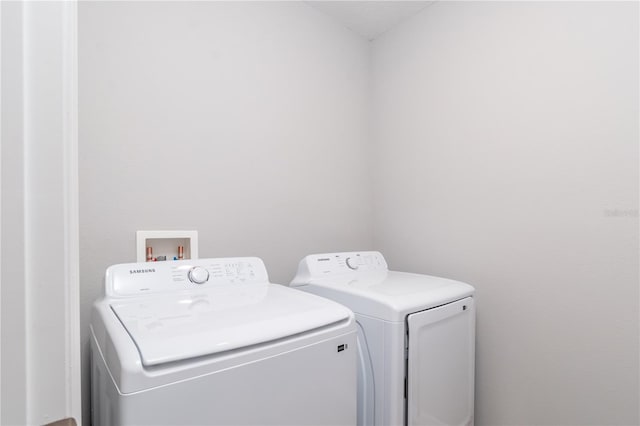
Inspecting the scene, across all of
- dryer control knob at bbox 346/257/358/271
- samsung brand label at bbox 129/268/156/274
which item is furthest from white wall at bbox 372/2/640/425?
samsung brand label at bbox 129/268/156/274

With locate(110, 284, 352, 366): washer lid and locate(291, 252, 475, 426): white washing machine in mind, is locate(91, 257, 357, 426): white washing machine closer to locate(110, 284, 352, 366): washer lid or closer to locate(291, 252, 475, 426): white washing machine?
locate(110, 284, 352, 366): washer lid

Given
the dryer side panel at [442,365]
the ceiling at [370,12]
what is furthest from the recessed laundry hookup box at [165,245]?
the ceiling at [370,12]

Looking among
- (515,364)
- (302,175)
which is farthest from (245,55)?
(515,364)

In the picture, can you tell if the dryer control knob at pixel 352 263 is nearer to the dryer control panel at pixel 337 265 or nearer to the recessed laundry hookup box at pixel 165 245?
the dryer control panel at pixel 337 265

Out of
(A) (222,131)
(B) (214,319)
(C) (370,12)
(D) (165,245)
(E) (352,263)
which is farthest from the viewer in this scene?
(C) (370,12)

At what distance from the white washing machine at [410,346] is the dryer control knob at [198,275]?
0.45 metres

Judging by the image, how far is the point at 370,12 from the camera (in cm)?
194

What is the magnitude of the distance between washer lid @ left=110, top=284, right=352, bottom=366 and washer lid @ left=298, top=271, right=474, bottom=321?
191 mm

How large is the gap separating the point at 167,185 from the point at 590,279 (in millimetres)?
1731

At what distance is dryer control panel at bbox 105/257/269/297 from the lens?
1.11m

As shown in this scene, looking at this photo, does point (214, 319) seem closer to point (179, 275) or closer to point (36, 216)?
point (179, 275)

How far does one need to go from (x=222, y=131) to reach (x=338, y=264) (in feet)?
2.77

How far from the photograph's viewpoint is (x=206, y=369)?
2.39ft

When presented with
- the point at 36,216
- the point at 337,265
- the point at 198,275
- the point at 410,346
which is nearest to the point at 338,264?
the point at 337,265
